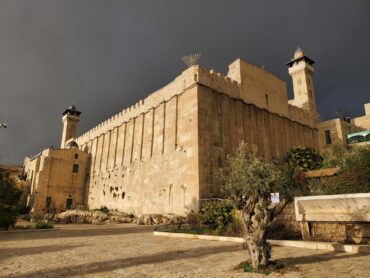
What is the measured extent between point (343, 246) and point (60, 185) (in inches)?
1691

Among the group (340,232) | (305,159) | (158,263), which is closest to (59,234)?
(158,263)

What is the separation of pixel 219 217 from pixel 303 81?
40.7 metres

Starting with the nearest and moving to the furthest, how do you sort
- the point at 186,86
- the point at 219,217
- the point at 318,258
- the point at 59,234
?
the point at 318,258 < the point at 219,217 < the point at 59,234 < the point at 186,86

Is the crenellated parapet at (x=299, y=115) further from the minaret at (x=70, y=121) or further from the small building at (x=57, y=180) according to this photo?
the minaret at (x=70, y=121)

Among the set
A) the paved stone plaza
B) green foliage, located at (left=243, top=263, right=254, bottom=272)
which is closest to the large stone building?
the paved stone plaza

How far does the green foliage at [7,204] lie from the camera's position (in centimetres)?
1736

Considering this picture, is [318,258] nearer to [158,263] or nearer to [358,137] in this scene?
[158,263]

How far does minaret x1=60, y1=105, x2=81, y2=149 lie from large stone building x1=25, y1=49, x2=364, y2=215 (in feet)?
48.1

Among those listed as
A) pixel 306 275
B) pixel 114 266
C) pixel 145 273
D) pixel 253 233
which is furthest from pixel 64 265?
pixel 306 275

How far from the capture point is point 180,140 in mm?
27438

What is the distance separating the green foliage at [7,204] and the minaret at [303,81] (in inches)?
1601

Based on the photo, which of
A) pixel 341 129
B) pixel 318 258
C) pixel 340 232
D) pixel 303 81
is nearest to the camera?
pixel 318 258


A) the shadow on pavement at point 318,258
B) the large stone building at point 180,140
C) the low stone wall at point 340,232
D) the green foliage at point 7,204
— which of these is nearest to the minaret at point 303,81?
the large stone building at point 180,140

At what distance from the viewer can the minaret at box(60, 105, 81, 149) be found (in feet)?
202
